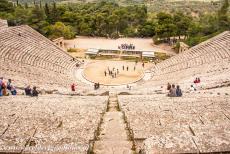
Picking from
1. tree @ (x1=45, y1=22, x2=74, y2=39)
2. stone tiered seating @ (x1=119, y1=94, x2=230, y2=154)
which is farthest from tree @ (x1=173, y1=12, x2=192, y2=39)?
stone tiered seating @ (x1=119, y1=94, x2=230, y2=154)

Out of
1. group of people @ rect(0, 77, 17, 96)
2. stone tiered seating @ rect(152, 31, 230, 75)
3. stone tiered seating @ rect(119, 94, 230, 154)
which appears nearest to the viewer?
stone tiered seating @ rect(119, 94, 230, 154)

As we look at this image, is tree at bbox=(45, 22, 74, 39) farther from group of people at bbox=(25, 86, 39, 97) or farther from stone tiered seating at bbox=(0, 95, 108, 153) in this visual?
stone tiered seating at bbox=(0, 95, 108, 153)

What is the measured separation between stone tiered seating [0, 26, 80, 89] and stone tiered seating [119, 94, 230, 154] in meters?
13.2

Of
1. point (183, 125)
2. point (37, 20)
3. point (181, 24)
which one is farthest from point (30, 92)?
point (181, 24)

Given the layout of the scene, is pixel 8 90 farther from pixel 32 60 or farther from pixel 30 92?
pixel 32 60

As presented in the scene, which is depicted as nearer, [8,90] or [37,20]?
[8,90]

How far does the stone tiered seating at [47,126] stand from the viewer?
7966mm

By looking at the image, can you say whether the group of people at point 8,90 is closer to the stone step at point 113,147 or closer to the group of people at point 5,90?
the group of people at point 5,90

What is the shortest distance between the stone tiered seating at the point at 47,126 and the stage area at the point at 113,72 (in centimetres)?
1831

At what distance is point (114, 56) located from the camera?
135 feet

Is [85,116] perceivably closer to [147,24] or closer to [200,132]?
[200,132]

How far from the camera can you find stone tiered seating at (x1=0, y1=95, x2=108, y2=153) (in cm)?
797

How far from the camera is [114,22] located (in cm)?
5191

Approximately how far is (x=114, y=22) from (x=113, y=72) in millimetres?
19791
